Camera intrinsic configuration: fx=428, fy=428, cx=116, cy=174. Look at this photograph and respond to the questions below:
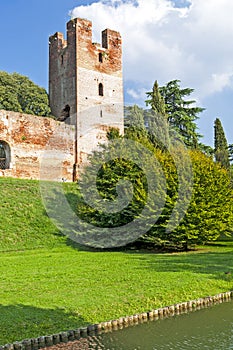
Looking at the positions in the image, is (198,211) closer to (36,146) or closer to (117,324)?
(117,324)

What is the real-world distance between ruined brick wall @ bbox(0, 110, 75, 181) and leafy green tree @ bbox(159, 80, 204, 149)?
1122 cm

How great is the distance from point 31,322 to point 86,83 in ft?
86.2

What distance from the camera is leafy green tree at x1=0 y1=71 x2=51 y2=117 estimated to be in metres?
38.9

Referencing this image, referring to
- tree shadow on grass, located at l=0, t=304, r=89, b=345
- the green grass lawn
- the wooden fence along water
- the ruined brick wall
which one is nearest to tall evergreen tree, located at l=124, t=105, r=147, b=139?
the ruined brick wall

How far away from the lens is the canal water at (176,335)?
7.82 metres


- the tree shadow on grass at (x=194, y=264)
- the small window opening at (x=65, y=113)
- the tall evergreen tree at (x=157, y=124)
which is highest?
the small window opening at (x=65, y=113)

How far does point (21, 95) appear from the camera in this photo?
41.2 meters

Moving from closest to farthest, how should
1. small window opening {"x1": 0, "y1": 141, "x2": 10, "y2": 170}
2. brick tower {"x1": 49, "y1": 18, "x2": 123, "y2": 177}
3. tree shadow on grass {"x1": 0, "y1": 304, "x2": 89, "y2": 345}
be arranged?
1. tree shadow on grass {"x1": 0, "y1": 304, "x2": 89, "y2": 345}
2. small window opening {"x1": 0, "y1": 141, "x2": 10, "y2": 170}
3. brick tower {"x1": 49, "y1": 18, "x2": 123, "y2": 177}

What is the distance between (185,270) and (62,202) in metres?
11.1

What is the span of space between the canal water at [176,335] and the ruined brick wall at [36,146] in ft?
63.6

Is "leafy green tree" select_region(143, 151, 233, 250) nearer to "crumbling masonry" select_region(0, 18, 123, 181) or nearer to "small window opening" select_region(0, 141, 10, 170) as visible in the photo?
"crumbling masonry" select_region(0, 18, 123, 181)

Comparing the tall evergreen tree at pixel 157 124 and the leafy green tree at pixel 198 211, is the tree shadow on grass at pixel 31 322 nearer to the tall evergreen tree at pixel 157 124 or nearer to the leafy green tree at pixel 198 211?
the leafy green tree at pixel 198 211

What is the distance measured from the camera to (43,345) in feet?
25.0

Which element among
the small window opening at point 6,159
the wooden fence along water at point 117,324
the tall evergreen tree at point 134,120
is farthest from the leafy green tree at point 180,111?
the wooden fence along water at point 117,324
